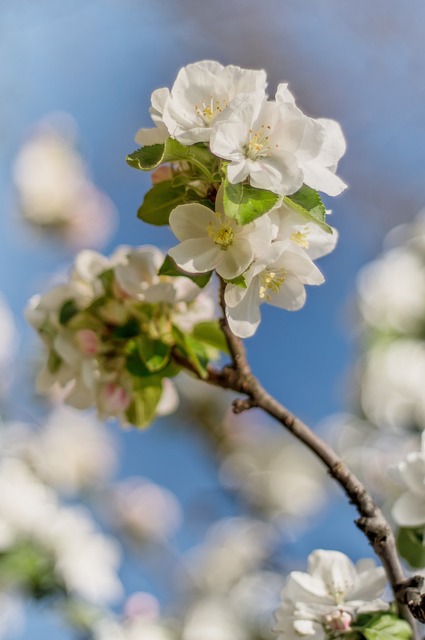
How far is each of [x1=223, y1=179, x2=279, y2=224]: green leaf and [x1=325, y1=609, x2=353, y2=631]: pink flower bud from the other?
351 mm

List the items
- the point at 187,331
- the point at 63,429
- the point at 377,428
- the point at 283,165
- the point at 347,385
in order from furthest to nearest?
the point at 63,429, the point at 347,385, the point at 377,428, the point at 187,331, the point at 283,165

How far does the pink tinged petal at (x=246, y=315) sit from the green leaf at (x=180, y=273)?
95 mm

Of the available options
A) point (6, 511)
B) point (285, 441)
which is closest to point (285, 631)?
point (6, 511)

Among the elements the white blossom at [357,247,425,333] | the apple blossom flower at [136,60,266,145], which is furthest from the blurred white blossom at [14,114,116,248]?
the apple blossom flower at [136,60,266,145]

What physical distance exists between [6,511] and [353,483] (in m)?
1.00

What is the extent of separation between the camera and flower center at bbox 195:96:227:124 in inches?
27.0

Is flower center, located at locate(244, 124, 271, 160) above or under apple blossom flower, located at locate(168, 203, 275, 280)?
above

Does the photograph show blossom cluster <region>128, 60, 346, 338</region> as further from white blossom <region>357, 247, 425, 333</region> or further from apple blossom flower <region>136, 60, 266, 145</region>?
white blossom <region>357, 247, 425, 333</region>

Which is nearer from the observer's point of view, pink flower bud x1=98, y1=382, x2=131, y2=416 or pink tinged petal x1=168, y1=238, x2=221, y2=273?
pink tinged petal x1=168, y1=238, x2=221, y2=273

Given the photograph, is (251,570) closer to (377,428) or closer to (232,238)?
(377,428)

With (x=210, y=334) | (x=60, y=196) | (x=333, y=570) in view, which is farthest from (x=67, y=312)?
(x=60, y=196)

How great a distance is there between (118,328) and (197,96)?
30 centimetres

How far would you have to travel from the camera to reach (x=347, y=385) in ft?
6.33

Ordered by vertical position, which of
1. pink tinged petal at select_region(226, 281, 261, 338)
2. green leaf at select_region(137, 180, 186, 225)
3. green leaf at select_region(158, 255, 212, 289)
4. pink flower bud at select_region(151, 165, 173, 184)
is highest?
pink flower bud at select_region(151, 165, 173, 184)
